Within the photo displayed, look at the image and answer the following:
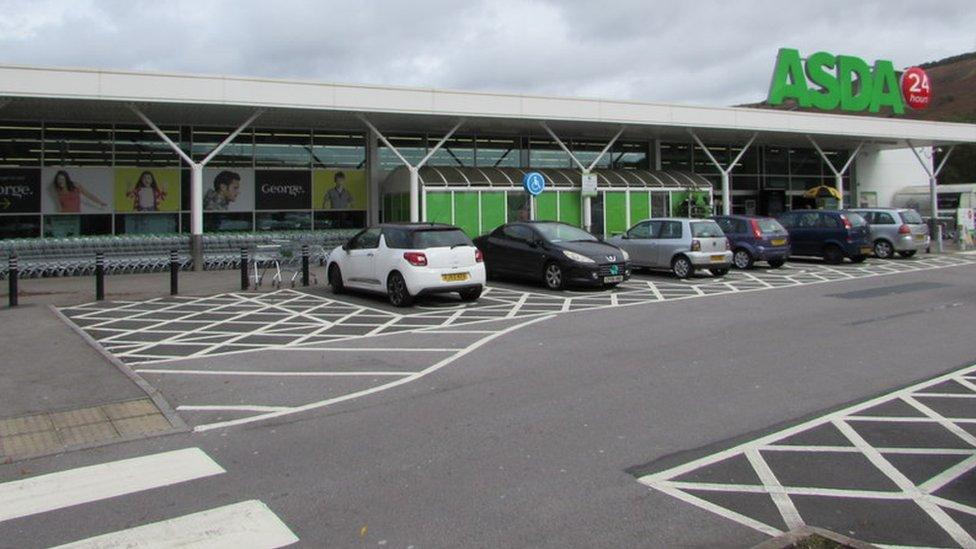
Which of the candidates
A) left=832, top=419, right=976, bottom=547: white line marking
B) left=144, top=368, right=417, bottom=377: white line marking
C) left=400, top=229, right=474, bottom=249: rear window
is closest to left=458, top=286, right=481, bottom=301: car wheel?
left=400, top=229, right=474, bottom=249: rear window

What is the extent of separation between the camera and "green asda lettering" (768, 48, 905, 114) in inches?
1181

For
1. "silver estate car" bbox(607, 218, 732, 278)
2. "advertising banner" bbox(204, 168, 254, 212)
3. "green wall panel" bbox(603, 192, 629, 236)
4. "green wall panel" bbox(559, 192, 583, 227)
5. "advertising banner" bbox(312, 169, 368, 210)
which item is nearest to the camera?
"silver estate car" bbox(607, 218, 732, 278)

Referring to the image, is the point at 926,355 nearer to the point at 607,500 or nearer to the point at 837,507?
the point at 837,507

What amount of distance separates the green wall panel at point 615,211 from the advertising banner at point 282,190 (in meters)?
10.1

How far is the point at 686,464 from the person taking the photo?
528cm

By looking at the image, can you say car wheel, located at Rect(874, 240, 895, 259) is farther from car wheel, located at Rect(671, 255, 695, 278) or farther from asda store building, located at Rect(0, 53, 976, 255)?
car wheel, located at Rect(671, 255, 695, 278)

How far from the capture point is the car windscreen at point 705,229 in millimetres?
19078

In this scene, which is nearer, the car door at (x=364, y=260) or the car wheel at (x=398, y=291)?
the car wheel at (x=398, y=291)

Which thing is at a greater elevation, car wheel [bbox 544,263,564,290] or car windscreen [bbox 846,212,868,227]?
car windscreen [bbox 846,212,868,227]

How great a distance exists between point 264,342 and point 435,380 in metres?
3.59

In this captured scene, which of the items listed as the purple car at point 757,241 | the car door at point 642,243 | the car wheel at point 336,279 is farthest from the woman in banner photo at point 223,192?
the purple car at point 757,241

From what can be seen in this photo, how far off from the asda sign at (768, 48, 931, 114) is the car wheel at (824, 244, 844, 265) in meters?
8.60

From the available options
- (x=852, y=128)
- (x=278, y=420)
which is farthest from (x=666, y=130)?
(x=278, y=420)

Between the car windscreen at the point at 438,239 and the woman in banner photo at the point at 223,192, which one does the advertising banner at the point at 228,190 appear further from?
the car windscreen at the point at 438,239
